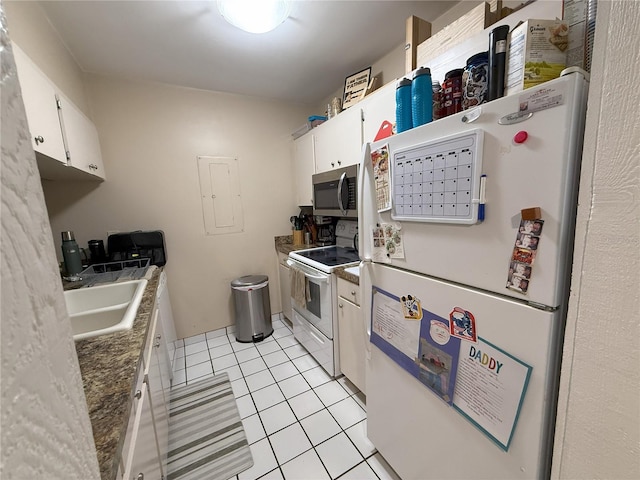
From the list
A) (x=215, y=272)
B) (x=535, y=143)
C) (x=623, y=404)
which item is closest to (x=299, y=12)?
(x=535, y=143)

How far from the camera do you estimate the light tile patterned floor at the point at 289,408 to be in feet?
4.50

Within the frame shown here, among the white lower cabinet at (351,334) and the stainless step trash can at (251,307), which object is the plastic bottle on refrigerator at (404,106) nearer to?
the white lower cabinet at (351,334)

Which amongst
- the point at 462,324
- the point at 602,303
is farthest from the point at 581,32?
the point at 462,324

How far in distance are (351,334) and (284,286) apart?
1262 mm

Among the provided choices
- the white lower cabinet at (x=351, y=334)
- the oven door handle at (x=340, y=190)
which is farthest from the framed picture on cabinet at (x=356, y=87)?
the white lower cabinet at (x=351, y=334)

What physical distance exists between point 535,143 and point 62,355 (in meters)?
0.97

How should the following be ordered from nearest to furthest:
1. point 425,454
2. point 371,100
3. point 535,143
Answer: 1. point 535,143
2. point 425,454
3. point 371,100

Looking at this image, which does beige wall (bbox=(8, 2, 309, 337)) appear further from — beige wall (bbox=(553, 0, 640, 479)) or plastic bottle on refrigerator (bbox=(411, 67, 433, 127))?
beige wall (bbox=(553, 0, 640, 479))

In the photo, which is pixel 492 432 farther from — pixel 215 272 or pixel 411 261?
pixel 215 272

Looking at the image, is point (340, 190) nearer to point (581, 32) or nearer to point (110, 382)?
point (581, 32)

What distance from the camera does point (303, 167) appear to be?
2.67 metres

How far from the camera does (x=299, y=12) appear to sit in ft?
4.96

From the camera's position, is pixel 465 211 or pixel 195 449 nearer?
pixel 465 211

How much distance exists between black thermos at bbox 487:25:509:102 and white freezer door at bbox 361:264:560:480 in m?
0.60
